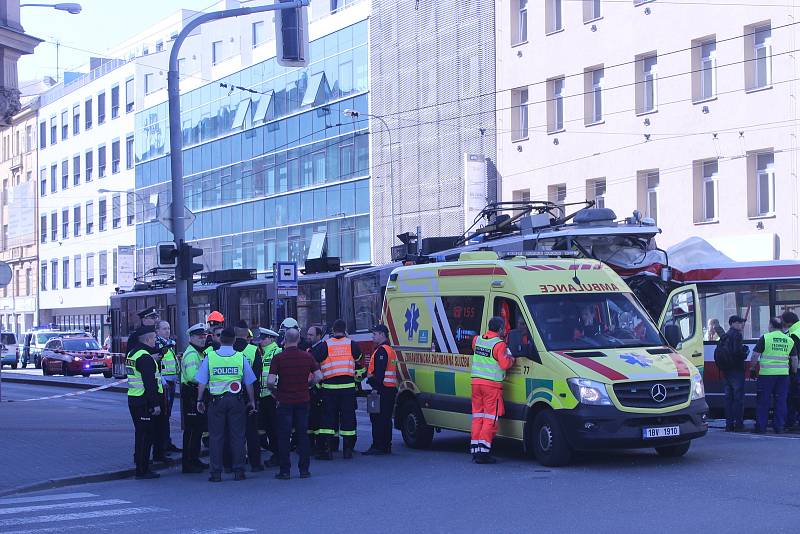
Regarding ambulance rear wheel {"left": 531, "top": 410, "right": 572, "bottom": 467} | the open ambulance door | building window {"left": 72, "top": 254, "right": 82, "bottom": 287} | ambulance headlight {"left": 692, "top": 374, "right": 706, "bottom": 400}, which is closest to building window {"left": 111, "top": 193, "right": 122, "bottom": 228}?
building window {"left": 72, "top": 254, "right": 82, "bottom": 287}

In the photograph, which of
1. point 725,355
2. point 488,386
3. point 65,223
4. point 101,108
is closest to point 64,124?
point 101,108

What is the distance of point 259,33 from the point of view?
57.2 meters

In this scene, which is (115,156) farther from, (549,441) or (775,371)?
(549,441)

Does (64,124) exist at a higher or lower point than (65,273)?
higher

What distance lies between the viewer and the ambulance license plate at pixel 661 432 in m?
12.9

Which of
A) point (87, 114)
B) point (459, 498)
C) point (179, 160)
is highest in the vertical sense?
point (87, 114)

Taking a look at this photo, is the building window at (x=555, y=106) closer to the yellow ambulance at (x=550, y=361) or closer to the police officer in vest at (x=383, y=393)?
the yellow ambulance at (x=550, y=361)

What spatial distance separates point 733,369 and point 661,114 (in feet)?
57.0

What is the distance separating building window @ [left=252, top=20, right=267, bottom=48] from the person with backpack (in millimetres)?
42077

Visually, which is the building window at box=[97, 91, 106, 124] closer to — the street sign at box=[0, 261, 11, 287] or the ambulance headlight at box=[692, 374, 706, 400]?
the street sign at box=[0, 261, 11, 287]

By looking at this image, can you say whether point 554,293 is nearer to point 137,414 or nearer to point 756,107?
point 137,414

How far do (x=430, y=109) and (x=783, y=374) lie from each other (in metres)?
27.2

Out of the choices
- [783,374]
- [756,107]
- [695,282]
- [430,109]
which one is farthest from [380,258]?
[783,374]

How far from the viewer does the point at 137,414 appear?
45.3ft
